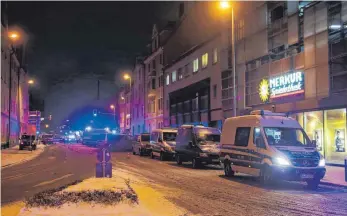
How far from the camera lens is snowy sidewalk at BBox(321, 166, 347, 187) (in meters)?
16.1

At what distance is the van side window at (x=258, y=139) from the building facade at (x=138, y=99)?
52.6 meters

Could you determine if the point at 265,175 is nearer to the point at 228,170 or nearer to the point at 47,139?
the point at 228,170

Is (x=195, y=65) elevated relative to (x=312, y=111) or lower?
elevated

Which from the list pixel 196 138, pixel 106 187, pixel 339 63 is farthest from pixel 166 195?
pixel 339 63

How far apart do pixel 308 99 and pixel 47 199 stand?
58.4 ft

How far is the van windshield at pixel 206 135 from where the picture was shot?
24000 mm

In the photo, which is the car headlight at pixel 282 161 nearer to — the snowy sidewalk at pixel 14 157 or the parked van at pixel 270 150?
the parked van at pixel 270 150

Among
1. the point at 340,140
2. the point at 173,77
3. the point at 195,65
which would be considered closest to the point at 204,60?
the point at 195,65

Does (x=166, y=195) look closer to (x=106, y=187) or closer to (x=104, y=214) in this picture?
(x=106, y=187)

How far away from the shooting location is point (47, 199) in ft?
32.3

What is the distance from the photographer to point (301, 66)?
989 inches

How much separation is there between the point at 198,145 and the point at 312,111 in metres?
6.64

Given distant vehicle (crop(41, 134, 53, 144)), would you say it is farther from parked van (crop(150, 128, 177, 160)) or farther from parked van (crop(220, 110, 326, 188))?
parked van (crop(220, 110, 326, 188))

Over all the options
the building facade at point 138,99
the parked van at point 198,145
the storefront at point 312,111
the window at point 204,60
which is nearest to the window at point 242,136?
the parked van at point 198,145
